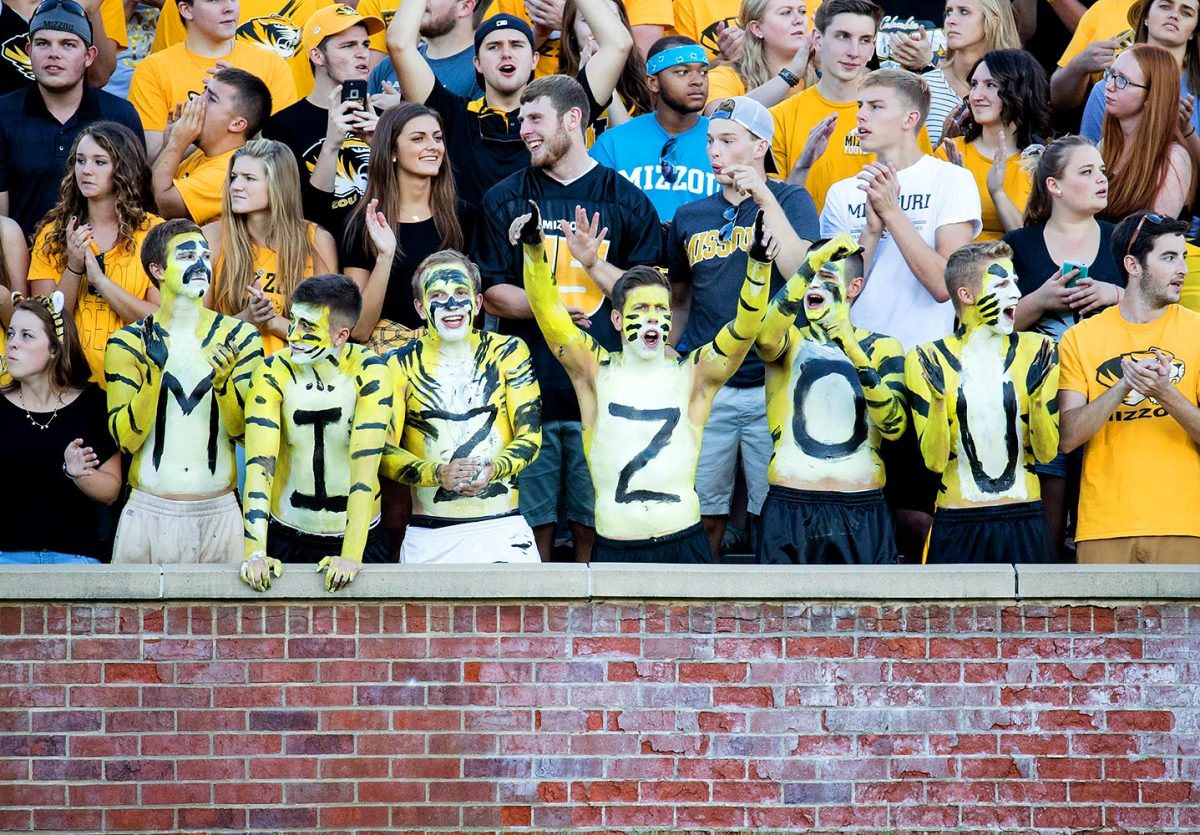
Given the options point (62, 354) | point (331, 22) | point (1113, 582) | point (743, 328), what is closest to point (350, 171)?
point (331, 22)

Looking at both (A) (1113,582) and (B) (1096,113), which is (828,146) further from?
(A) (1113,582)

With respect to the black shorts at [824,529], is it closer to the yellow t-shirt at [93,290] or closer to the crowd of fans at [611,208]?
the crowd of fans at [611,208]

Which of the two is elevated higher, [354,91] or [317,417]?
[354,91]

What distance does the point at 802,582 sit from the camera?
7715 millimetres

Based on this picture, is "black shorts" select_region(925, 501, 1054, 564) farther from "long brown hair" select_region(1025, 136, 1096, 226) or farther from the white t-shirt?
"long brown hair" select_region(1025, 136, 1096, 226)

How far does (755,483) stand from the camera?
8.79 metres

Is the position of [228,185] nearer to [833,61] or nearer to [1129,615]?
[833,61]

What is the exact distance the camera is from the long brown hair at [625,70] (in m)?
10.5

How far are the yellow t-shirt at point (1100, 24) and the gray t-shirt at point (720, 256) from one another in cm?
287

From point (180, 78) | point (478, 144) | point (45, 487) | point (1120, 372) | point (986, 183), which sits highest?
point (180, 78)

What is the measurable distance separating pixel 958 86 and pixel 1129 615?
398 centimetres

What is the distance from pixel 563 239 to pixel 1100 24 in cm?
403

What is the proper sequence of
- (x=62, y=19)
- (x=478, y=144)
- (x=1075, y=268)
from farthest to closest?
1. (x=62, y=19)
2. (x=478, y=144)
3. (x=1075, y=268)

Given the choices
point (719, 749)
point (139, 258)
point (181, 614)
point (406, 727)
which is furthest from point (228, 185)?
point (719, 749)
